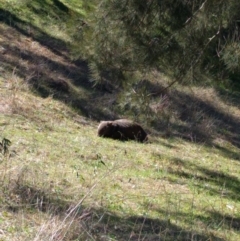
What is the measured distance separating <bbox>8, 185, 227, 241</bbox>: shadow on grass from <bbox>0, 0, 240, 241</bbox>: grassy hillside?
2cm

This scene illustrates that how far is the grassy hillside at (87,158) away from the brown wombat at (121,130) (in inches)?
12.3

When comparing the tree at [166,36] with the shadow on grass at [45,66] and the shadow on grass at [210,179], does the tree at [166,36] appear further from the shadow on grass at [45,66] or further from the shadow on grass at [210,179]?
the shadow on grass at [45,66]

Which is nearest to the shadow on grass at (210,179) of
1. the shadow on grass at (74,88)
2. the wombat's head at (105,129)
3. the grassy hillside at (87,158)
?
the grassy hillside at (87,158)

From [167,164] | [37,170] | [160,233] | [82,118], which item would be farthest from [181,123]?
[160,233]

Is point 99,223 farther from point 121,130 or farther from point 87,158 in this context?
point 121,130

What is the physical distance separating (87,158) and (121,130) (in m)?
3.06

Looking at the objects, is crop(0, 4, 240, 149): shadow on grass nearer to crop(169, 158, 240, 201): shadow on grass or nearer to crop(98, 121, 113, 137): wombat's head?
crop(98, 121, 113, 137): wombat's head

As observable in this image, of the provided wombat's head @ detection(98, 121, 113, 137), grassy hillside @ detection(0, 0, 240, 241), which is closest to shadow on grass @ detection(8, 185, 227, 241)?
grassy hillside @ detection(0, 0, 240, 241)

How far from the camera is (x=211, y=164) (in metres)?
14.0

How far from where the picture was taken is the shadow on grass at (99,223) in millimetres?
6220

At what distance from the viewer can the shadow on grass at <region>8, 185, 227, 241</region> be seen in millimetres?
6220

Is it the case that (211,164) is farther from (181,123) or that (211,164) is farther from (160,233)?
(160,233)

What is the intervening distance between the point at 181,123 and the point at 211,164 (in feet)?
13.9

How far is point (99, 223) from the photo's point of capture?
7219mm
